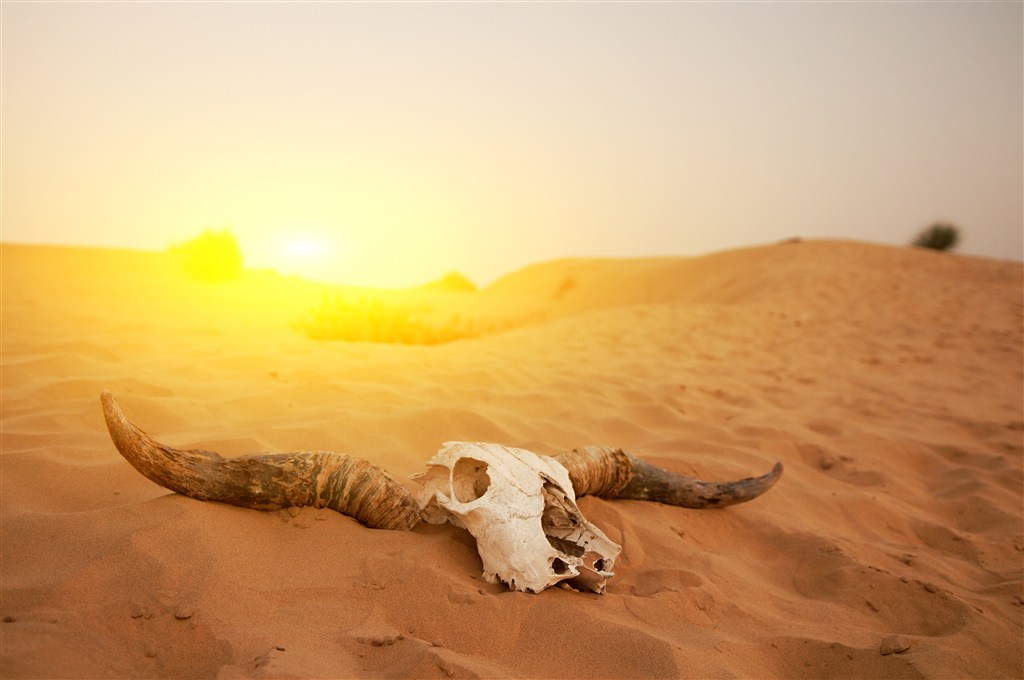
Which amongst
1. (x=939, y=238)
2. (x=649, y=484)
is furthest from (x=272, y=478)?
(x=939, y=238)

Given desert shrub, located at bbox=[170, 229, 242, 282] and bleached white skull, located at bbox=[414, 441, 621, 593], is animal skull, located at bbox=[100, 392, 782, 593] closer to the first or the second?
bleached white skull, located at bbox=[414, 441, 621, 593]

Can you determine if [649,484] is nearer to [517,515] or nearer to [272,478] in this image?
[517,515]

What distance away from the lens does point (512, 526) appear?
213cm

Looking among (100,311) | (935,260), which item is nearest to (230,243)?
(100,311)

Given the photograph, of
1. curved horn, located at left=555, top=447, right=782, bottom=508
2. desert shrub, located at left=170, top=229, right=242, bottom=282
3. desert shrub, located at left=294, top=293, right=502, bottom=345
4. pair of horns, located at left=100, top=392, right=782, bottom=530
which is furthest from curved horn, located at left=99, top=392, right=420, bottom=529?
desert shrub, located at left=170, top=229, right=242, bottom=282

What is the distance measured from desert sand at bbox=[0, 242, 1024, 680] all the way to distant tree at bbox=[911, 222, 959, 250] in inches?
544

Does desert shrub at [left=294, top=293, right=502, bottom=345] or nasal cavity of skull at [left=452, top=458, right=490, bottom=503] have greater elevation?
desert shrub at [left=294, top=293, right=502, bottom=345]

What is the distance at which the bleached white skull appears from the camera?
2.10 metres

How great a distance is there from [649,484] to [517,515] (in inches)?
45.5

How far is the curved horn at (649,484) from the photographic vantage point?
286 centimetres

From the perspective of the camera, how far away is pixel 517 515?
7.07 feet

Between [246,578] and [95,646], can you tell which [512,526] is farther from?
[95,646]

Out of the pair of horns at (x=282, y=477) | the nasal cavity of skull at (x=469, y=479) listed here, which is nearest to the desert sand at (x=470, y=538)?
the pair of horns at (x=282, y=477)

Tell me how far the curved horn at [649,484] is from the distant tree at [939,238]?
20.3 m
